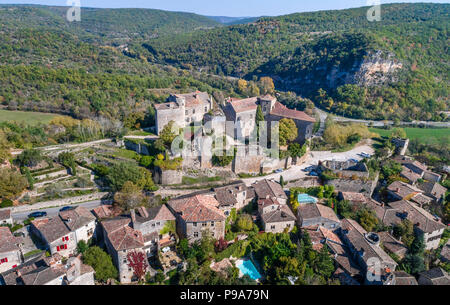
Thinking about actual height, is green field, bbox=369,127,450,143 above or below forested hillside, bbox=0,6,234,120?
below

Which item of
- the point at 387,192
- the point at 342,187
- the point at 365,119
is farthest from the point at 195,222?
the point at 365,119

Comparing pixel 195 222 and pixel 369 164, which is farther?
pixel 369 164

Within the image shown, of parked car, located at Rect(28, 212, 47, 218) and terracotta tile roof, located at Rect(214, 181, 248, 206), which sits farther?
terracotta tile roof, located at Rect(214, 181, 248, 206)

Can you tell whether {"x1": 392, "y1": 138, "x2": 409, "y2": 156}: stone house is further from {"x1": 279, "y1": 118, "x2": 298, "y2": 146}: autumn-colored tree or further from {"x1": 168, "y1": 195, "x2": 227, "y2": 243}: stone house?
{"x1": 168, "y1": 195, "x2": 227, "y2": 243}: stone house

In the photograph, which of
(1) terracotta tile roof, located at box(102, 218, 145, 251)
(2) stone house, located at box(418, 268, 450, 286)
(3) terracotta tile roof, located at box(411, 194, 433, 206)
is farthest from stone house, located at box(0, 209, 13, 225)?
(3) terracotta tile roof, located at box(411, 194, 433, 206)

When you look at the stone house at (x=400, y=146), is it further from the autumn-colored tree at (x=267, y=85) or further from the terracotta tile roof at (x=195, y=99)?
the autumn-colored tree at (x=267, y=85)

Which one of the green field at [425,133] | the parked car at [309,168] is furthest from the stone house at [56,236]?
the green field at [425,133]

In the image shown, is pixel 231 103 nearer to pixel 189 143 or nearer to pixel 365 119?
pixel 189 143
